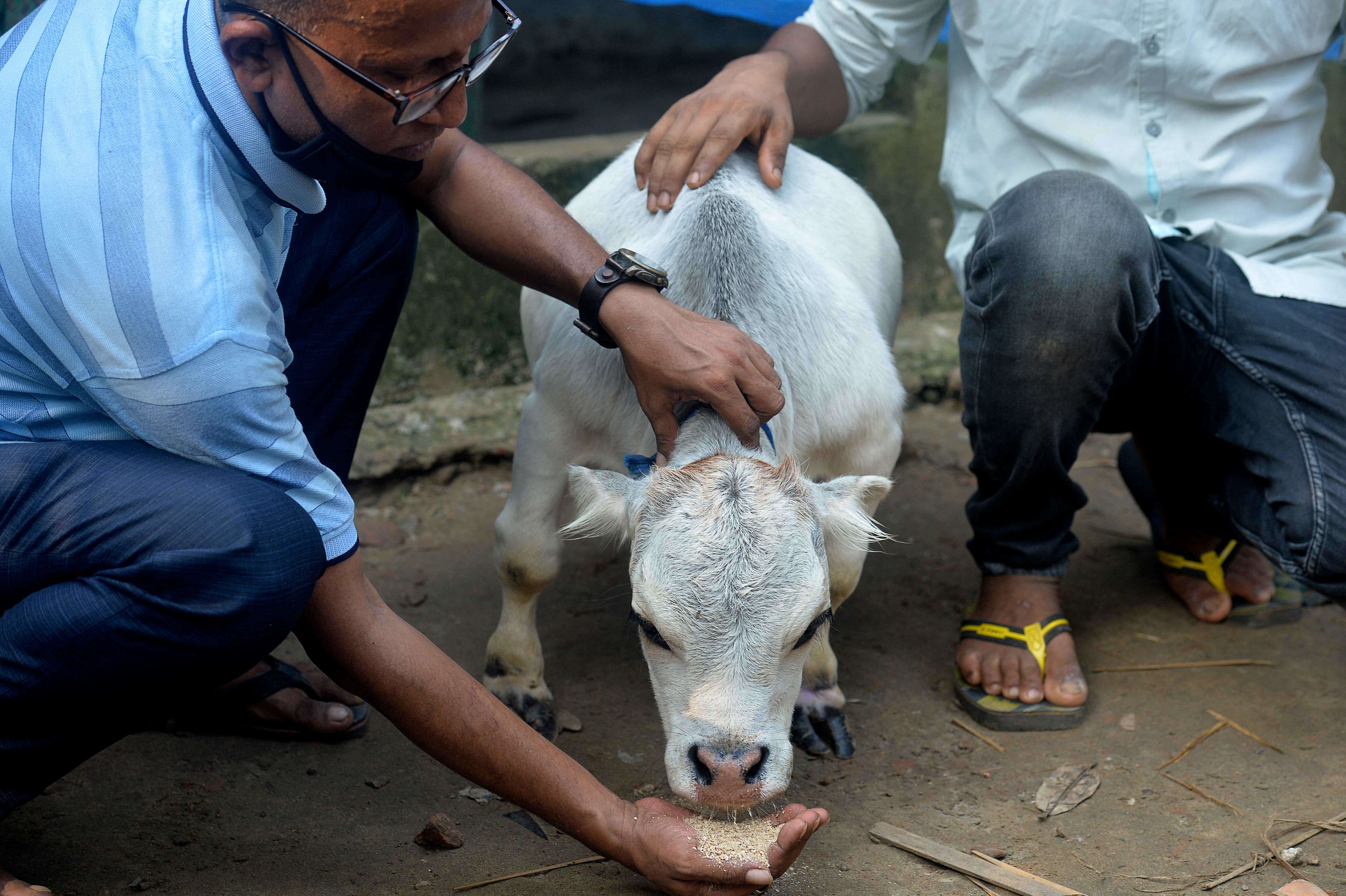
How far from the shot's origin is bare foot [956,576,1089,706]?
3.15 m

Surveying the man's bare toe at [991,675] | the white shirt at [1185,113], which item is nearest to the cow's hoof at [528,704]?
the man's bare toe at [991,675]

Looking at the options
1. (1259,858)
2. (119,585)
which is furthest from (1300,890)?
(119,585)

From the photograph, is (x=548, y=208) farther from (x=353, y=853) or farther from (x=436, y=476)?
(x=436, y=476)

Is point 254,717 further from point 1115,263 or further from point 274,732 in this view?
point 1115,263

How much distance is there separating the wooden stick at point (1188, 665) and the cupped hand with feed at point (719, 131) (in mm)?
1724

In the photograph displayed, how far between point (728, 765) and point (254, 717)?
4.53 feet

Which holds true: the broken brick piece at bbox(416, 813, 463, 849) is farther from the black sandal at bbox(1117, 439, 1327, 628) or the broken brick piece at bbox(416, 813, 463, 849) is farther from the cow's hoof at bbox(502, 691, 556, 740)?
the black sandal at bbox(1117, 439, 1327, 628)

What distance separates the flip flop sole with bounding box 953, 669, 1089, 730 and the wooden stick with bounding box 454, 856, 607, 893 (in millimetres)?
1193

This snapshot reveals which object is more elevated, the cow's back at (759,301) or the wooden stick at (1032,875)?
the cow's back at (759,301)

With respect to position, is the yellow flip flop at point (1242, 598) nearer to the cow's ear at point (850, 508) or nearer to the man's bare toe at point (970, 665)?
the man's bare toe at point (970, 665)

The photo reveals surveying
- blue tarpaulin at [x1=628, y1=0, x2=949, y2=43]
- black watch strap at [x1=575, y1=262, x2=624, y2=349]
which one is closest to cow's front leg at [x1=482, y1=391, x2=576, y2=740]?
black watch strap at [x1=575, y1=262, x2=624, y2=349]

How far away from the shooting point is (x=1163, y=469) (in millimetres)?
3674

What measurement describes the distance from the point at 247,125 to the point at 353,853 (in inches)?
60.0

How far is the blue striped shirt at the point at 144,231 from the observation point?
1.80m
